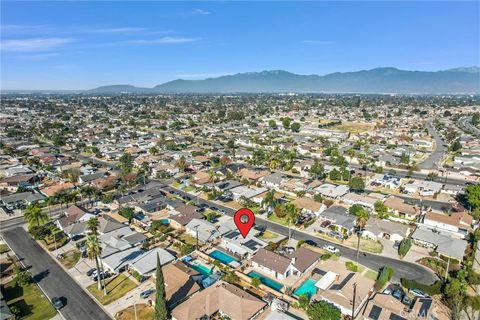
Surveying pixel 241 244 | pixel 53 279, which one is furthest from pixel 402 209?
pixel 53 279

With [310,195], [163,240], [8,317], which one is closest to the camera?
[8,317]

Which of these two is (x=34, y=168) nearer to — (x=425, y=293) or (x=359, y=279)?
(x=359, y=279)

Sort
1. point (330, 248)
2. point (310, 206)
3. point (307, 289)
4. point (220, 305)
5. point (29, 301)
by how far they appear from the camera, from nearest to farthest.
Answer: point (220, 305), point (29, 301), point (307, 289), point (330, 248), point (310, 206)

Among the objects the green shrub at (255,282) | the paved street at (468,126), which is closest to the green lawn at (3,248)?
the green shrub at (255,282)

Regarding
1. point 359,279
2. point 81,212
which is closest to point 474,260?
point 359,279

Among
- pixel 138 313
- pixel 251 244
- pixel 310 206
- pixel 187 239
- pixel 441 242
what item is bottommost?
pixel 138 313

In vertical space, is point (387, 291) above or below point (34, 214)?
below

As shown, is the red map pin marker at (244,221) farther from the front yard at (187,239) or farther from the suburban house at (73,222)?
the suburban house at (73,222)

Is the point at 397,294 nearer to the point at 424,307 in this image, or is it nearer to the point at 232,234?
the point at 424,307
